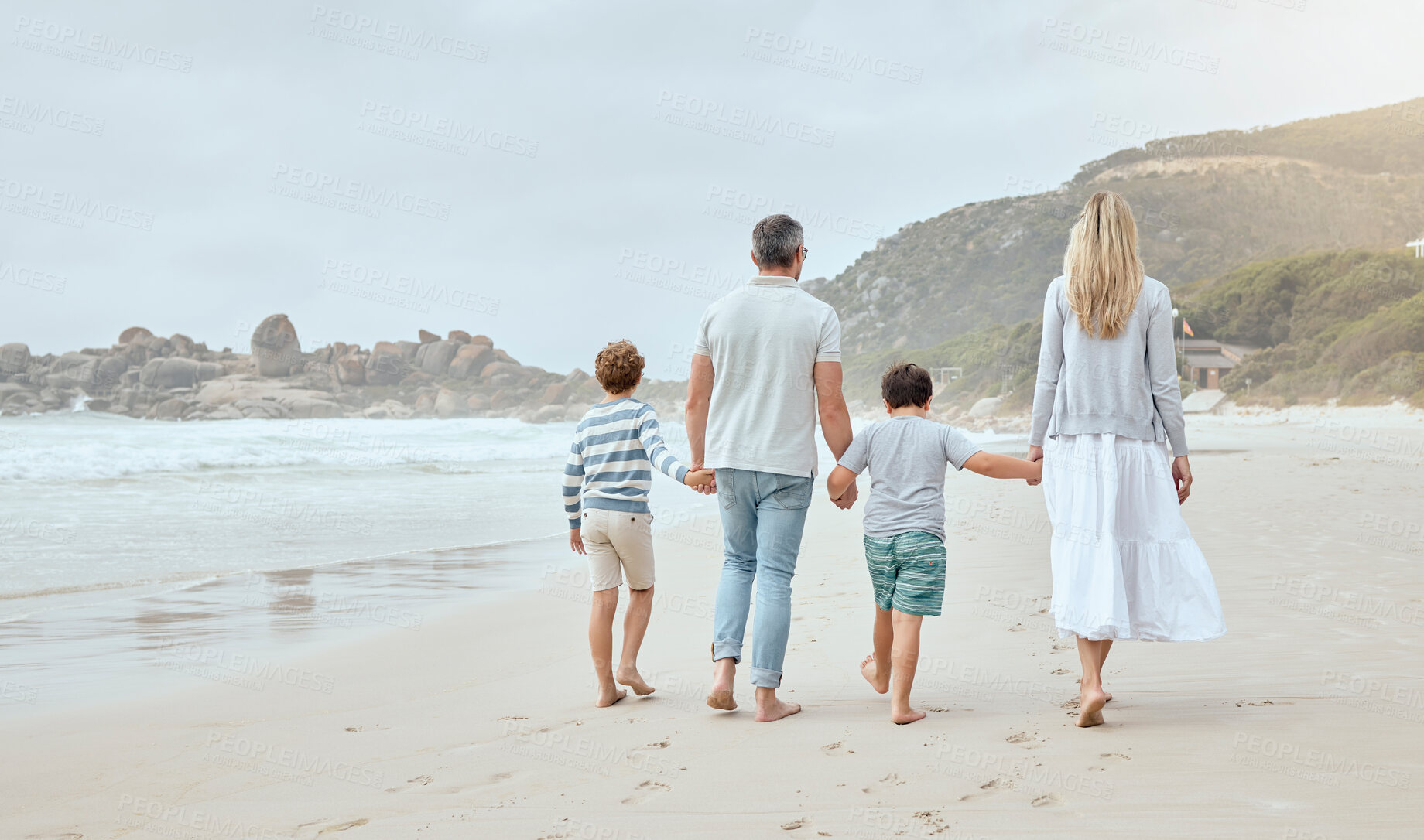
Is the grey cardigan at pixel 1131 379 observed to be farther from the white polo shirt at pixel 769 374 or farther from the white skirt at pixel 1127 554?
the white polo shirt at pixel 769 374

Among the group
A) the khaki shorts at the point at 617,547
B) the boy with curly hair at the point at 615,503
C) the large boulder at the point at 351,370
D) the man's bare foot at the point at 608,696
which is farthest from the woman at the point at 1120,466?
the large boulder at the point at 351,370

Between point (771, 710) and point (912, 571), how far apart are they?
728 millimetres

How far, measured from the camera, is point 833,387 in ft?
11.1

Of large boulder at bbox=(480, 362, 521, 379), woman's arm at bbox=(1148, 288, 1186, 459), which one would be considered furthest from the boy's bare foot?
large boulder at bbox=(480, 362, 521, 379)

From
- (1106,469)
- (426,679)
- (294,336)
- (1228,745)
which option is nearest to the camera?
(1228,745)

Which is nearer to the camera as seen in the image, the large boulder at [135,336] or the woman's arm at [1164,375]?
the woman's arm at [1164,375]

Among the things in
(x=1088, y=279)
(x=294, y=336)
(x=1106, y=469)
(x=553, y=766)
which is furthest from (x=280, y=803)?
(x=294, y=336)

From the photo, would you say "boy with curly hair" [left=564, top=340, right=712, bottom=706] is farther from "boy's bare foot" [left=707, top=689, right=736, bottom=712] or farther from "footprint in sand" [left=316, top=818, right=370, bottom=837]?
"footprint in sand" [left=316, top=818, right=370, bottom=837]

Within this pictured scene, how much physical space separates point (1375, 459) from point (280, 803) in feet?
56.9

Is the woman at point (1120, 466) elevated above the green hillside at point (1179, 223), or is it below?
below

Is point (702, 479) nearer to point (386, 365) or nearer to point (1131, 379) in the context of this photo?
point (1131, 379)

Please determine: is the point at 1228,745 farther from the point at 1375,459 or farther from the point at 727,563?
the point at 1375,459

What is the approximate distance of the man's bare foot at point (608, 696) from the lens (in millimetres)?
3682

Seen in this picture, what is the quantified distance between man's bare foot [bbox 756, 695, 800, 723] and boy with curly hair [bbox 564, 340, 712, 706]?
0.62 meters
